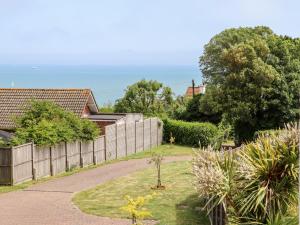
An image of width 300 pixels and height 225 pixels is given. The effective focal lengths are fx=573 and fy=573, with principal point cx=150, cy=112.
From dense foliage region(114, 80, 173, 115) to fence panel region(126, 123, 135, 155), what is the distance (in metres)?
11.8

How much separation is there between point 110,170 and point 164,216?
448 inches

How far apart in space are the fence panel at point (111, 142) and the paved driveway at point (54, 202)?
3.30m

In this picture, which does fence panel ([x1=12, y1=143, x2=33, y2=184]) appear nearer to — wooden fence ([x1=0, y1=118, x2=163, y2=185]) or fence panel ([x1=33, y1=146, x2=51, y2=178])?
wooden fence ([x1=0, y1=118, x2=163, y2=185])

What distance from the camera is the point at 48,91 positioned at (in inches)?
1431

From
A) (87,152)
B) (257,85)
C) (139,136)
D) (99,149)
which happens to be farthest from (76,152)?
(257,85)

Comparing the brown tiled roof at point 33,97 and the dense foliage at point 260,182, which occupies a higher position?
the brown tiled roof at point 33,97

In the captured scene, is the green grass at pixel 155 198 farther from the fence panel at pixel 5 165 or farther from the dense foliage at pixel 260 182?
the fence panel at pixel 5 165

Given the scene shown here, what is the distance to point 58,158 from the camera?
2598 cm

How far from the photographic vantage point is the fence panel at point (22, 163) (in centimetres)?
2275

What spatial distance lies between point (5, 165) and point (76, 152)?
5382 millimetres

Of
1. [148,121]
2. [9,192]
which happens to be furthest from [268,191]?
[148,121]

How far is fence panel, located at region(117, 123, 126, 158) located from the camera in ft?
Result: 106

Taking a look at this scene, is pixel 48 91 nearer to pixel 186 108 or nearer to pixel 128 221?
pixel 186 108

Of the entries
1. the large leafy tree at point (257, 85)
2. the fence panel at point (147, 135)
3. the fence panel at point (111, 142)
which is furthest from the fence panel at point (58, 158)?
the large leafy tree at point (257, 85)
